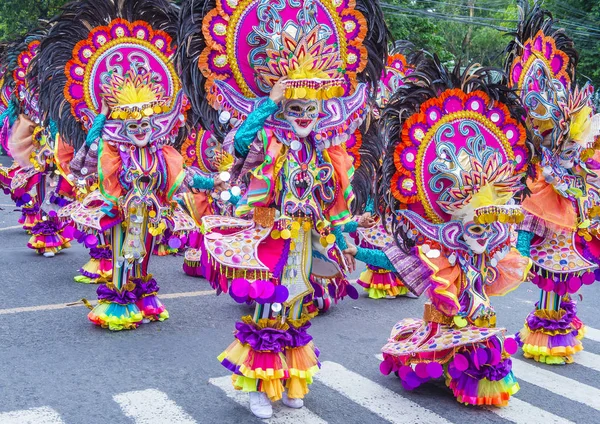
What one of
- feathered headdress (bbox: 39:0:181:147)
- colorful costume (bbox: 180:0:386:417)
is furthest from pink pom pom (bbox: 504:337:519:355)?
feathered headdress (bbox: 39:0:181:147)

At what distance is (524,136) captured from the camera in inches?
190

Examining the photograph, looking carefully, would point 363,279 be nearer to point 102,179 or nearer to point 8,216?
point 102,179

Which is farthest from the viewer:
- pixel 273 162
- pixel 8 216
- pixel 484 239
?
pixel 8 216

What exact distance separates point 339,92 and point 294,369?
1.75m

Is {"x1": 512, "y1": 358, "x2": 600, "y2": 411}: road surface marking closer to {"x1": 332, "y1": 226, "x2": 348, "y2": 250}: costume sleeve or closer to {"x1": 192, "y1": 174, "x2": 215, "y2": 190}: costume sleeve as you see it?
{"x1": 332, "y1": 226, "x2": 348, "y2": 250}: costume sleeve

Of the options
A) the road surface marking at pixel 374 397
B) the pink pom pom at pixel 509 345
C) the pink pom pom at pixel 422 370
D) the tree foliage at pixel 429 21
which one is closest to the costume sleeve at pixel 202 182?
the road surface marking at pixel 374 397

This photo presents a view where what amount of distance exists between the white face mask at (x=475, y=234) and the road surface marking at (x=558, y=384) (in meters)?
1.54

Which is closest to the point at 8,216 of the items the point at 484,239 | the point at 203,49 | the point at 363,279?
the point at 363,279

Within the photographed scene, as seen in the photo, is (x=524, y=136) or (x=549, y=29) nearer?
(x=524, y=136)

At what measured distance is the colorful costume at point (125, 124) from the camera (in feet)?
20.4

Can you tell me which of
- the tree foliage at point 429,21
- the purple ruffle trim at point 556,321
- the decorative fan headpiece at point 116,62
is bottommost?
the purple ruffle trim at point 556,321

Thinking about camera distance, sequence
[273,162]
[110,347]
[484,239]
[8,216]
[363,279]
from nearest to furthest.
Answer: [273,162] < [484,239] < [110,347] < [363,279] < [8,216]

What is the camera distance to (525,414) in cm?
490

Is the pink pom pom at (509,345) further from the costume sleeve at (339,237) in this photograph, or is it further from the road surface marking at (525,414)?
the costume sleeve at (339,237)
